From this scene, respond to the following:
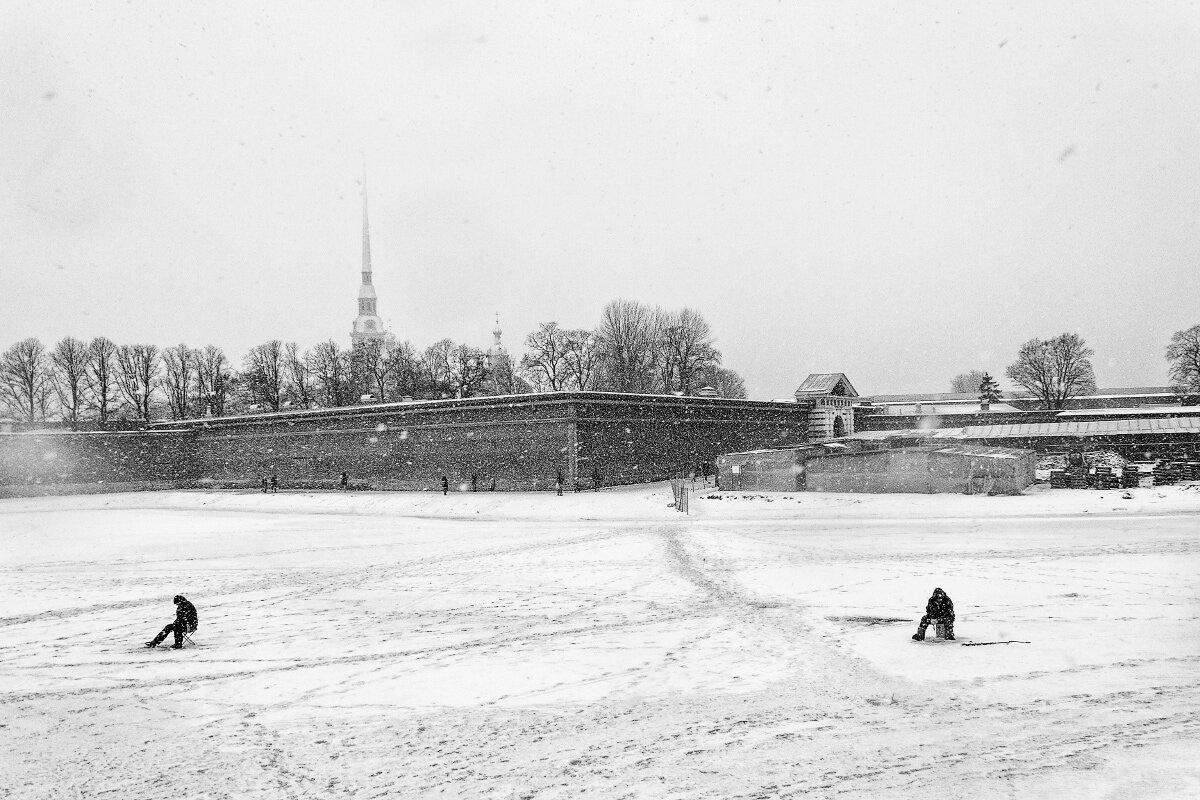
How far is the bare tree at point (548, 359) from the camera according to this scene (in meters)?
64.1

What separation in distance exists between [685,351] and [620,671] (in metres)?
54.7

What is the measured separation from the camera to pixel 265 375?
72.3m

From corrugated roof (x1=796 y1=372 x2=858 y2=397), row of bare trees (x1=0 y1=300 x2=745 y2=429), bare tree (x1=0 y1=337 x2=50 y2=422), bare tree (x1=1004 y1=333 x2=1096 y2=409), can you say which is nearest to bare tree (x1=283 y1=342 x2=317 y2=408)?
row of bare trees (x1=0 y1=300 x2=745 y2=429)

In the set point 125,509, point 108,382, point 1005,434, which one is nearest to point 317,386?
point 108,382

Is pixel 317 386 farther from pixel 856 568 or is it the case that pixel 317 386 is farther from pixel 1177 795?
pixel 1177 795

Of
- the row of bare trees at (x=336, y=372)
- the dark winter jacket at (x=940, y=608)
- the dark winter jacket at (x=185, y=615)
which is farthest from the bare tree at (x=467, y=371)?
the dark winter jacket at (x=940, y=608)

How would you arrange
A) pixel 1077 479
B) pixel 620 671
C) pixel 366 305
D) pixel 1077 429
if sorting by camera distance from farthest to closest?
pixel 366 305 < pixel 1077 429 < pixel 1077 479 < pixel 620 671

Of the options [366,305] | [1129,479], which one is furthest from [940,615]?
[366,305]

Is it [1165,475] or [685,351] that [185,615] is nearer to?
[1165,475]

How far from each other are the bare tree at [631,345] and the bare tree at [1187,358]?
122ft

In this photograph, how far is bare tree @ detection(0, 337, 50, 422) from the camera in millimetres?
68250

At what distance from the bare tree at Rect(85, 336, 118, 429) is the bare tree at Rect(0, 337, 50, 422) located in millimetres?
3381

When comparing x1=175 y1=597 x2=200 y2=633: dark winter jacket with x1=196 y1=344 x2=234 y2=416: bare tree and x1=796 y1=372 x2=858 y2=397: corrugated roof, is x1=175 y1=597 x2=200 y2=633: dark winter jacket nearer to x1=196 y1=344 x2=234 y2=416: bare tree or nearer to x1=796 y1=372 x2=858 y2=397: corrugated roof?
x1=796 y1=372 x2=858 y2=397: corrugated roof

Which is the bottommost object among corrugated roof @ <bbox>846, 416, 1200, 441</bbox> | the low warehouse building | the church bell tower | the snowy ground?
the snowy ground
